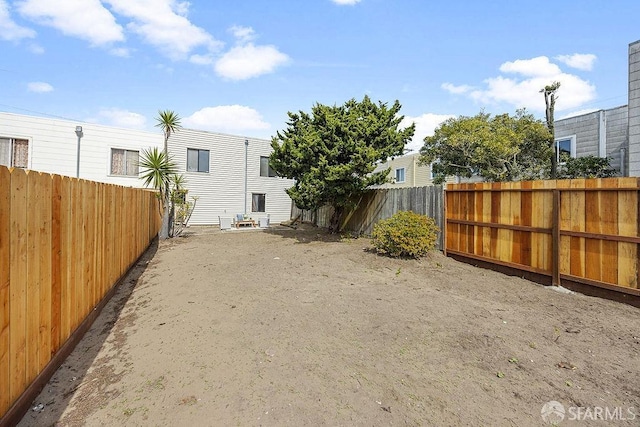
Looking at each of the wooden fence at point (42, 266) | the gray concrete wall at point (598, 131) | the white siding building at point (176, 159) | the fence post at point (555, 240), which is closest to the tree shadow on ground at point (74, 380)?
the wooden fence at point (42, 266)

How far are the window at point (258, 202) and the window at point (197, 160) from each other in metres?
3.20

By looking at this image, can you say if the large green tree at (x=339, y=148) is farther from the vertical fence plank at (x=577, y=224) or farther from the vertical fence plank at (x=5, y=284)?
the vertical fence plank at (x=5, y=284)

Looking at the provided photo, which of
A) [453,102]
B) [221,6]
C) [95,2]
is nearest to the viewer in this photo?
[95,2]

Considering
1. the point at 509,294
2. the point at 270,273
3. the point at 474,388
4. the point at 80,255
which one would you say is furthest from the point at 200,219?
the point at 474,388

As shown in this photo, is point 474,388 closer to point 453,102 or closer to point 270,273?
point 270,273

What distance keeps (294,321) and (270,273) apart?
2513mm

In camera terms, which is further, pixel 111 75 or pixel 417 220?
pixel 111 75

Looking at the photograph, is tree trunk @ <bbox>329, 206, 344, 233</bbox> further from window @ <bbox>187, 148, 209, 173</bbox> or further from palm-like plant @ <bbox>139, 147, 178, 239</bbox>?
window @ <bbox>187, 148, 209, 173</bbox>

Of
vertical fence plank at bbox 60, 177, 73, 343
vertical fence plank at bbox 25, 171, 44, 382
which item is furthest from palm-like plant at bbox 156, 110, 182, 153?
vertical fence plank at bbox 25, 171, 44, 382

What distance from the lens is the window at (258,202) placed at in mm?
19344

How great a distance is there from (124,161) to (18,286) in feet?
52.1

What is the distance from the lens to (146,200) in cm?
898

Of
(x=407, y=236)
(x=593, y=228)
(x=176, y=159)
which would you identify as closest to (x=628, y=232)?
(x=593, y=228)

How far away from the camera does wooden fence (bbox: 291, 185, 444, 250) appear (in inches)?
316
